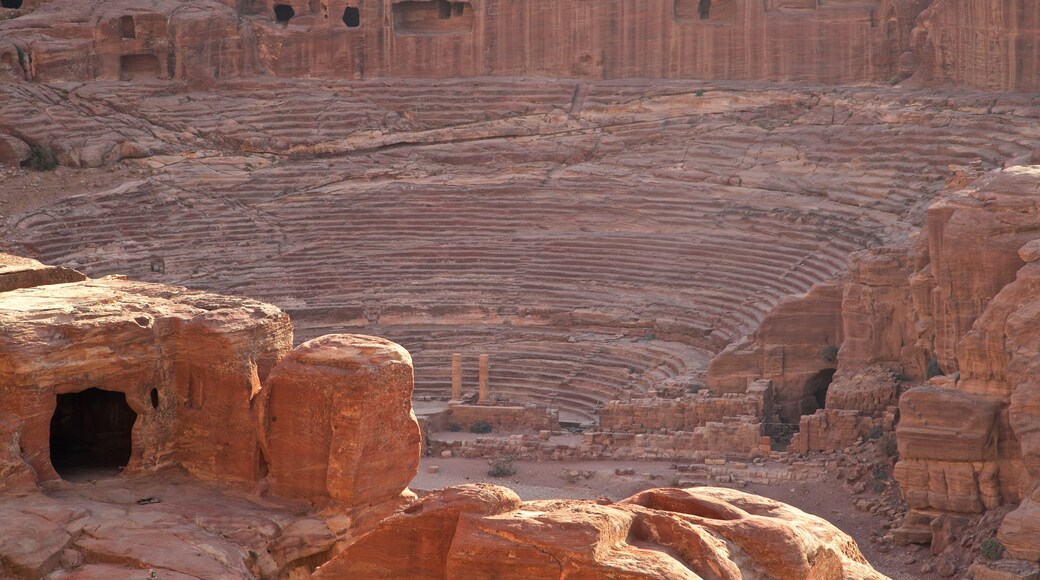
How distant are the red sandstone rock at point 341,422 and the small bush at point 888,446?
30.4 feet

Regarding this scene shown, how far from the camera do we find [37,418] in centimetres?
1513

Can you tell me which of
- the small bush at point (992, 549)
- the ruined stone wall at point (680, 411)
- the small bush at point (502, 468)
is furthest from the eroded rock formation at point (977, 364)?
the small bush at point (502, 468)

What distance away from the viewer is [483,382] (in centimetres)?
2789

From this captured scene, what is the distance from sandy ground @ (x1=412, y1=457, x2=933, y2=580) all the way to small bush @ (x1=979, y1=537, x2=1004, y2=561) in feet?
3.28

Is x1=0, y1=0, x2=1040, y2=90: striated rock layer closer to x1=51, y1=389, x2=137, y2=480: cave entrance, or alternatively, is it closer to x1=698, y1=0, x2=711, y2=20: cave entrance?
x1=698, y1=0, x2=711, y2=20: cave entrance

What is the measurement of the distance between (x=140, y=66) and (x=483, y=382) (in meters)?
16.5

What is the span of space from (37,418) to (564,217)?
19.5 m

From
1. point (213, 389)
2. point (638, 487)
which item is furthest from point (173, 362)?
point (638, 487)

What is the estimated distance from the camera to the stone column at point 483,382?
2784 centimetres

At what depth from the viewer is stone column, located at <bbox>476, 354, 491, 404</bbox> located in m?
27.8

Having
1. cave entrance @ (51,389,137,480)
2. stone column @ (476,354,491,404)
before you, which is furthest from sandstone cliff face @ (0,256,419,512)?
stone column @ (476,354,491,404)

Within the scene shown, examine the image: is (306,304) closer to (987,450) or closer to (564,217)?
(564,217)

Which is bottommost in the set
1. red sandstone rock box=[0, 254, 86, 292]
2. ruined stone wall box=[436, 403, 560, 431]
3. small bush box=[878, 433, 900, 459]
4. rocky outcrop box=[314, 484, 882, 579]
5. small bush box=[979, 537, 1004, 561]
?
ruined stone wall box=[436, 403, 560, 431]

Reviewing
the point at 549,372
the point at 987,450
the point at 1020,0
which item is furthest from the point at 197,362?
the point at 1020,0
